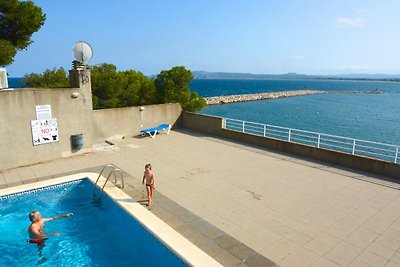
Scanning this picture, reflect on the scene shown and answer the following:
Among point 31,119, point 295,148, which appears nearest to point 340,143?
point 295,148

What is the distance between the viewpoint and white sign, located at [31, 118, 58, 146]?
1142 cm

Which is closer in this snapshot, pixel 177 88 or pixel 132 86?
pixel 177 88

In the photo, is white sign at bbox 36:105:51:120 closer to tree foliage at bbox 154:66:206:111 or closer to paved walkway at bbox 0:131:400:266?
paved walkway at bbox 0:131:400:266

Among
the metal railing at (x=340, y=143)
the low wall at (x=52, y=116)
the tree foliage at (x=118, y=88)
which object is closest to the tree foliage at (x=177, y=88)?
the tree foliage at (x=118, y=88)

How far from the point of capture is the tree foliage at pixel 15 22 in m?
15.5

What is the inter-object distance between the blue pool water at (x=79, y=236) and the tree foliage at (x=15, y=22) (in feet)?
33.4

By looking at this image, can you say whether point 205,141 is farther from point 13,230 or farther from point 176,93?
point 13,230

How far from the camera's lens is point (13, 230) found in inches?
307

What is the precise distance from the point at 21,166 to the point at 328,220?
35.6 feet

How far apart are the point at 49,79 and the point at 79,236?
47.1ft

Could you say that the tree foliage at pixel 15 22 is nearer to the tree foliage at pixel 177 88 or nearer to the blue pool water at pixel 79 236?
the tree foliage at pixel 177 88

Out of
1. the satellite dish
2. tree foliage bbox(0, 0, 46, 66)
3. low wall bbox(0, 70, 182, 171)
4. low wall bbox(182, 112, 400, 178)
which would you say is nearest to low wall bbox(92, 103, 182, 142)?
low wall bbox(0, 70, 182, 171)

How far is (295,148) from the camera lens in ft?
42.4

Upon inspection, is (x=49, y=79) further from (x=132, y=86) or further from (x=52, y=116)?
(x=52, y=116)
